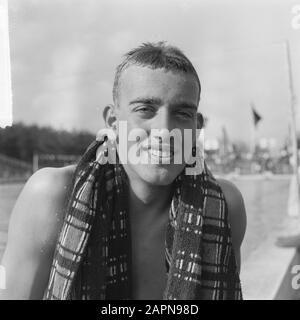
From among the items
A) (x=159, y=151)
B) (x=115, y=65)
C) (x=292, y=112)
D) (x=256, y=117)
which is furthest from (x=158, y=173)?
(x=292, y=112)

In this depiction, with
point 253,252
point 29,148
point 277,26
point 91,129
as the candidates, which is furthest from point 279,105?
point 29,148

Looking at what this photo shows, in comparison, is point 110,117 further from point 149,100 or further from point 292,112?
point 292,112

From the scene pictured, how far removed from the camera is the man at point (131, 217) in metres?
0.96

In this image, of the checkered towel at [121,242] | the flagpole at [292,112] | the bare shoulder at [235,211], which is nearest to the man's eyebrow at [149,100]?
the checkered towel at [121,242]

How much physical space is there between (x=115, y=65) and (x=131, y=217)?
17.3 inches

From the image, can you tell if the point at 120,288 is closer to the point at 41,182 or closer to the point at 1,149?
the point at 41,182

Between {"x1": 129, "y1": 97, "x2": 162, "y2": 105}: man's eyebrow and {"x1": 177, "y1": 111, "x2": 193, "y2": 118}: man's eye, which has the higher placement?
{"x1": 129, "y1": 97, "x2": 162, "y2": 105}: man's eyebrow

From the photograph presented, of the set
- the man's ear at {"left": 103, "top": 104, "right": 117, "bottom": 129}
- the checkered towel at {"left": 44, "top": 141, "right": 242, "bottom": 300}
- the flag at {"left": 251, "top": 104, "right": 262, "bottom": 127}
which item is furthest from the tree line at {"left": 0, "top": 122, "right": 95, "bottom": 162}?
the flag at {"left": 251, "top": 104, "right": 262, "bottom": 127}

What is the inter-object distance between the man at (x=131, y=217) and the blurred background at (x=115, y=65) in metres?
0.23

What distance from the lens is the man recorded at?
96cm

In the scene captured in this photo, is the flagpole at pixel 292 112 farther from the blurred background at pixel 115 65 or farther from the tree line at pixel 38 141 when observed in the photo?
the tree line at pixel 38 141

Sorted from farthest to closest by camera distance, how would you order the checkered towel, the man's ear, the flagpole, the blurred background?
the flagpole → the blurred background → the man's ear → the checkered towel

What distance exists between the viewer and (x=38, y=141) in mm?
1506

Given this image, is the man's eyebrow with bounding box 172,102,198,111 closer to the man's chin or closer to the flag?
the man's chin
